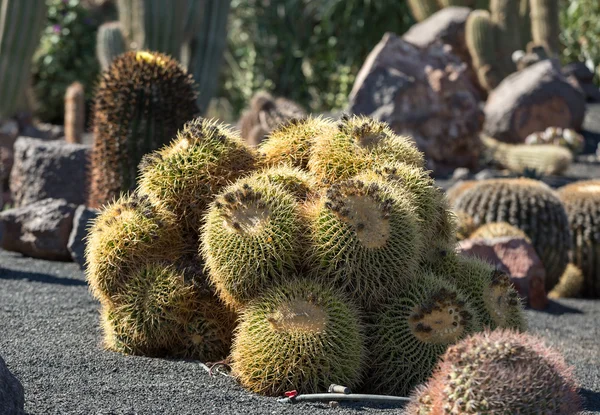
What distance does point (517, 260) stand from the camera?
665 centimetres

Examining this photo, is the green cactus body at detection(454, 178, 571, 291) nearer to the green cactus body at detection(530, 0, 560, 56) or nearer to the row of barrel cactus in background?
the row of barrel cactus in background

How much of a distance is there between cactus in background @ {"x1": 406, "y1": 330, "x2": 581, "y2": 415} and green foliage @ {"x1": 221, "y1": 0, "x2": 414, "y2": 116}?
16042 mm

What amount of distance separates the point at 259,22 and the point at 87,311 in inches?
596

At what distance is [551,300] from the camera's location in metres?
7.24

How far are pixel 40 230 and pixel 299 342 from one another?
145 inches

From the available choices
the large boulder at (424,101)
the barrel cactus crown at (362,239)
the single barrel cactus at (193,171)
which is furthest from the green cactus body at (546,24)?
the barrel cactus crown at (362,239)

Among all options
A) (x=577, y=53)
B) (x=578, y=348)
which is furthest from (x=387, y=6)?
(x=578, y=348)

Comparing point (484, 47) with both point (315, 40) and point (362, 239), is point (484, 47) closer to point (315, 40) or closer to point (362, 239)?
point (315, 40)

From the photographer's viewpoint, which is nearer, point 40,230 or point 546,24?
point 40,230

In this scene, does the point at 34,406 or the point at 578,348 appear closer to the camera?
the point at 34,406

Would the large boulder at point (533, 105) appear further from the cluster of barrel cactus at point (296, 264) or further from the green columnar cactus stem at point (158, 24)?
the cluster of barrel cactus at point (296, 264)

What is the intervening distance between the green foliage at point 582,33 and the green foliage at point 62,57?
8.94 meters

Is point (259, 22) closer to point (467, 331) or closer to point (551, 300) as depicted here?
point (551, 300)

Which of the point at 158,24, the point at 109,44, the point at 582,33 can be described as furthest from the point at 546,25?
the point at 109,44
